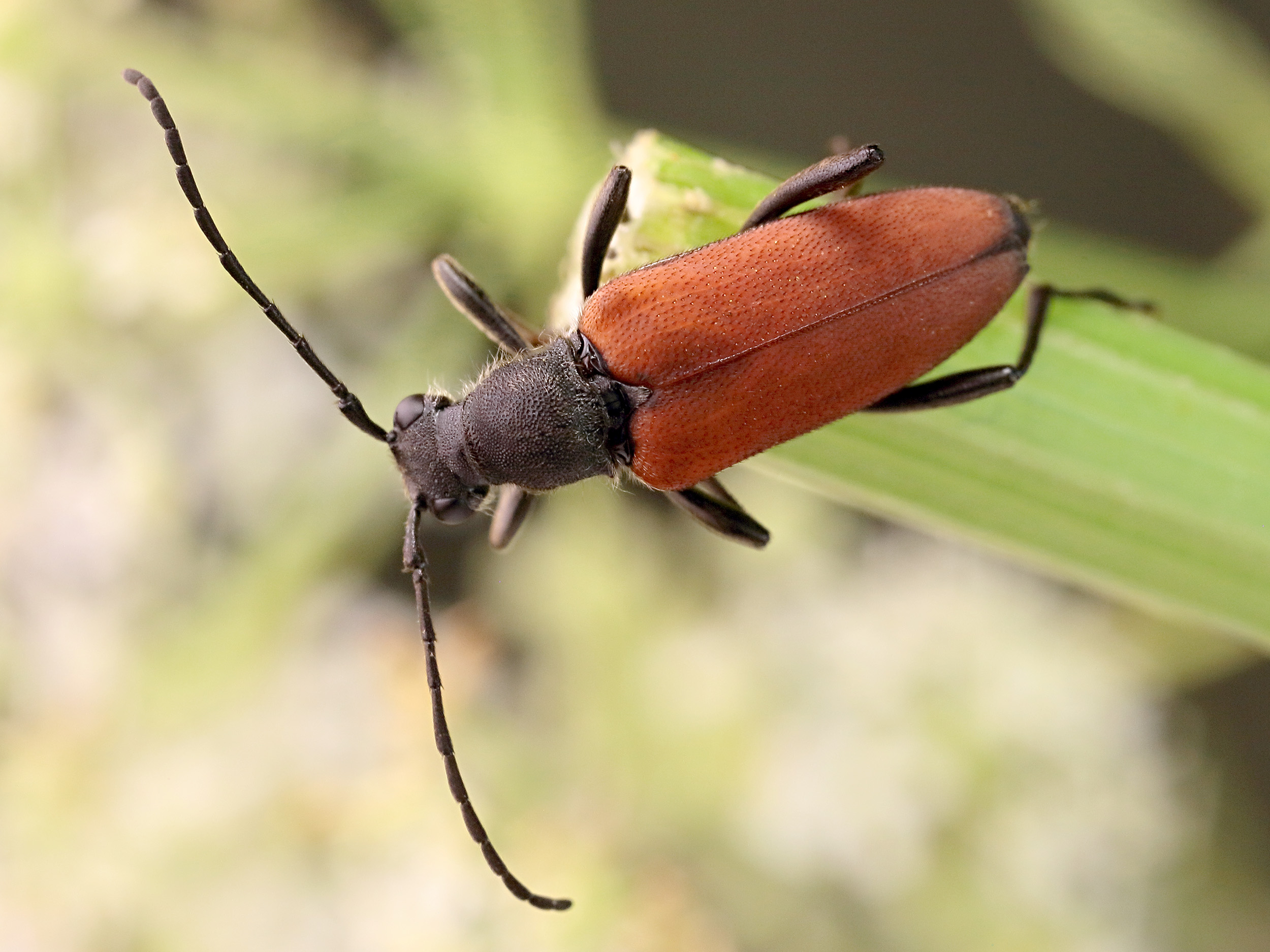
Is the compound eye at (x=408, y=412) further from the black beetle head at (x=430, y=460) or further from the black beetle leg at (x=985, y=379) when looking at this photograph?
the black beetle leg at (x=985, y=379)

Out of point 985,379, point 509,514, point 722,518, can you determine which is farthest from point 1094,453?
point 509,514

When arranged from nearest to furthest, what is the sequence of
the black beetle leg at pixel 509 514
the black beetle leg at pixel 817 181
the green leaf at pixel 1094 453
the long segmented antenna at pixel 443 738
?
the green leaf at pixel 1094 453 < the black beetle leg at pixel 817 181 < the long segmented antenna at pixel 443 738 < the black beetle leg at pixel 509 514

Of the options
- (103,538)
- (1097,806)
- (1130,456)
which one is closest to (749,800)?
(1097,806)

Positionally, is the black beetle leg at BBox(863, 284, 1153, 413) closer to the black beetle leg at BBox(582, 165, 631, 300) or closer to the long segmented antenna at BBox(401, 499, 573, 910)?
the black beetle leg at BBox(582, 165, 631, 300)

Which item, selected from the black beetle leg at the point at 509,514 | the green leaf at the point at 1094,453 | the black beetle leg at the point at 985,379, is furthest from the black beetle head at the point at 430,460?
the black beetle leg at the point at 985,379

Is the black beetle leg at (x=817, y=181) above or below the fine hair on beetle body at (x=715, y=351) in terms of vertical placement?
above

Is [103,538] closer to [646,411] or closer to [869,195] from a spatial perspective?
[646,411]

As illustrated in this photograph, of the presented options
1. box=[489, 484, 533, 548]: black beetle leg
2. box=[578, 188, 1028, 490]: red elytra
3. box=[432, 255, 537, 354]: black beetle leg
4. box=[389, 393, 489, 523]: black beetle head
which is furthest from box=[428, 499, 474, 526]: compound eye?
box=[578, 188, 1028, 490]: red elytra
